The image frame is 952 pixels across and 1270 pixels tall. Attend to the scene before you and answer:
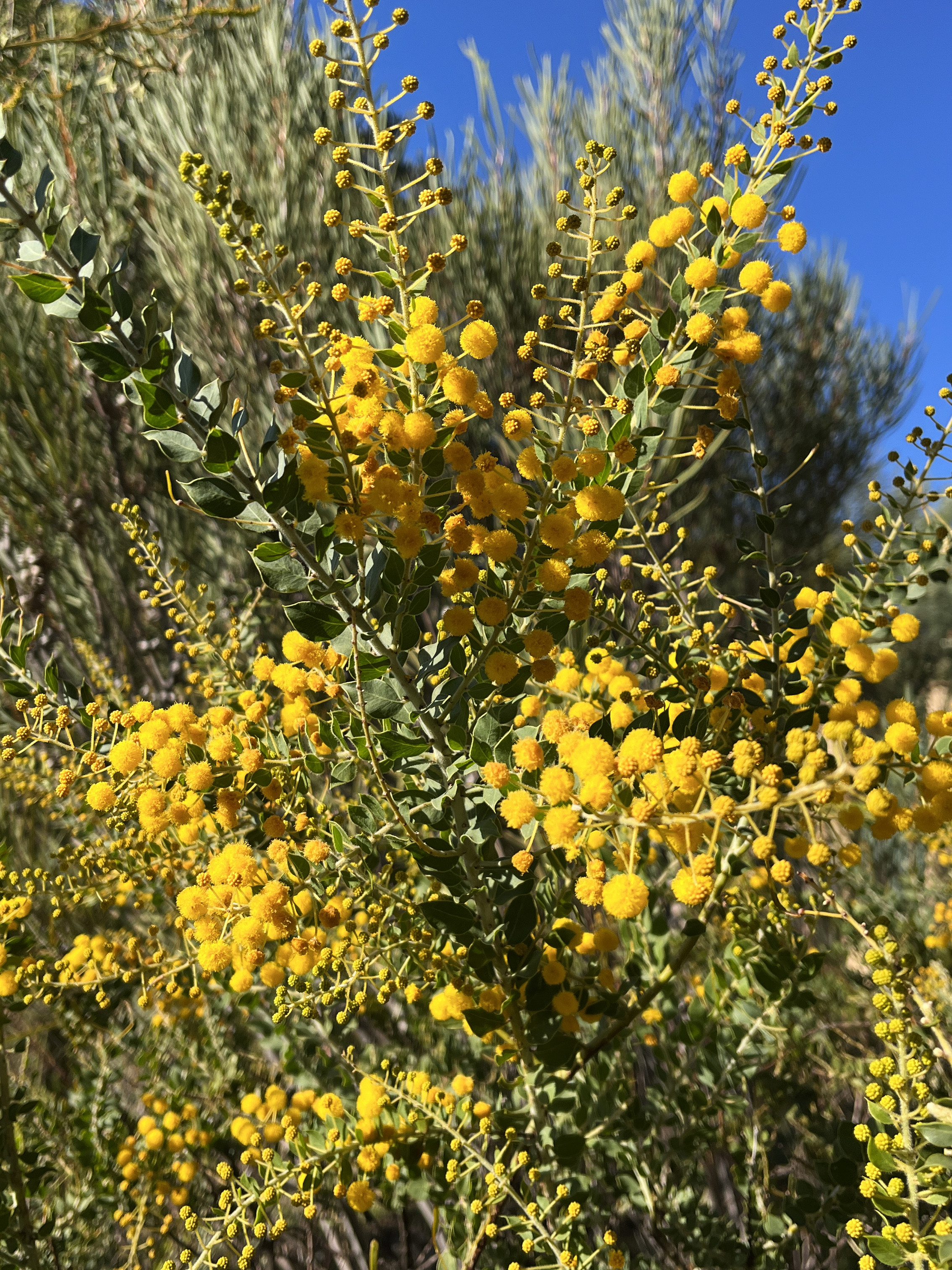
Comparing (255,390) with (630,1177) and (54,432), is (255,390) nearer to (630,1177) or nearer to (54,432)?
(54,432)

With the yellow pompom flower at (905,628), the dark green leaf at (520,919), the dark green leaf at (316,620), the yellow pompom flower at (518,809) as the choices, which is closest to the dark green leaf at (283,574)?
the dark green leaf at (316,620)

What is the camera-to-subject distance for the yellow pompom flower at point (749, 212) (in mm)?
576

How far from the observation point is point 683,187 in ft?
2.13

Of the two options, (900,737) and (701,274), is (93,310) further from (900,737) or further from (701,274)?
(900,737)

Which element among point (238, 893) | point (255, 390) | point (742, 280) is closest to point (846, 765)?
point (742, 280)

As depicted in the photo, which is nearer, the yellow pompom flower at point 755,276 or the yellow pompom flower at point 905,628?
the yellow pompom flower at point 755,276

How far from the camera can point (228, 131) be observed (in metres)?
1.96

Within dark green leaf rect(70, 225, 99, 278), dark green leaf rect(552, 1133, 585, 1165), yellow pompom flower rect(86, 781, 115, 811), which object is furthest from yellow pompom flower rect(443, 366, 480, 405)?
dark green leaf rect(552, 1133, 585, 1165)

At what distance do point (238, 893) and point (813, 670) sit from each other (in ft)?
1.89

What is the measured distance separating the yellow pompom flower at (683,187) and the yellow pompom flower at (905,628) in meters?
0.43

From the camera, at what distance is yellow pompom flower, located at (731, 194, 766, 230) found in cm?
58

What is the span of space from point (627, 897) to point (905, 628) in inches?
15.9

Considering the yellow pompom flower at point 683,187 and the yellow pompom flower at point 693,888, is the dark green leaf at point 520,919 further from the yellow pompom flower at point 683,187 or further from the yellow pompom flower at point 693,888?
the yellow pompom flower at point 683,187

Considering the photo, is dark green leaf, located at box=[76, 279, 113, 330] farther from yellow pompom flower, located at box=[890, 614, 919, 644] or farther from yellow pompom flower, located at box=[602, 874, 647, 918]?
yellow pompom flower, located at box=[890, 614, 919, 644]
